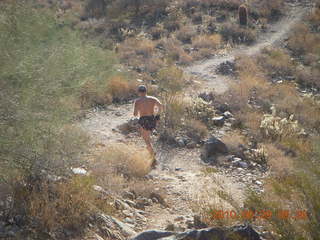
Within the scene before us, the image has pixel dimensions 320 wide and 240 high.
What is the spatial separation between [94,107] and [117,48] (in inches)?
299

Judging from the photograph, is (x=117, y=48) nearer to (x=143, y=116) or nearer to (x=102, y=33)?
(x=102, y=33)

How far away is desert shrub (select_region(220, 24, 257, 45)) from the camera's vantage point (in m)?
21.0

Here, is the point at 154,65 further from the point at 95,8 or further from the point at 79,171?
the point at 95,8

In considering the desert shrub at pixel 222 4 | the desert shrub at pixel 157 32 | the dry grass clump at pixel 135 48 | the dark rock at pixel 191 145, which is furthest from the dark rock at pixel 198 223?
the desert shrub at pixel 222 4

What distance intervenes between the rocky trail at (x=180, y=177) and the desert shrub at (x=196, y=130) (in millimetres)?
411

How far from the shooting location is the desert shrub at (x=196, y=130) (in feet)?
33.0

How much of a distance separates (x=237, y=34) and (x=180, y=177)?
14980mm

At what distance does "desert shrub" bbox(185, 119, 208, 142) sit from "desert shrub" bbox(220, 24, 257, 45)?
11657 millimetres

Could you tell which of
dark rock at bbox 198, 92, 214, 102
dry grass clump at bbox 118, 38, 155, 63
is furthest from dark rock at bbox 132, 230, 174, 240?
dry grass clump at bbox 118, 38, 155, 63

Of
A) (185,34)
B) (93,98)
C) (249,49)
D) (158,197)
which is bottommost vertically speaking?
(249,49)

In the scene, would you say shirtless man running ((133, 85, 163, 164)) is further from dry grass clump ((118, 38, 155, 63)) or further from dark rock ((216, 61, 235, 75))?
dry grass clump ((118, 38, 155, 63))

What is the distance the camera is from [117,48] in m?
19.0

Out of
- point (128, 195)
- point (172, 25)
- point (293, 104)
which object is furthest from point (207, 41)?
point (128, 195)

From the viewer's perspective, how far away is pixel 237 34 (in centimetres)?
2117
